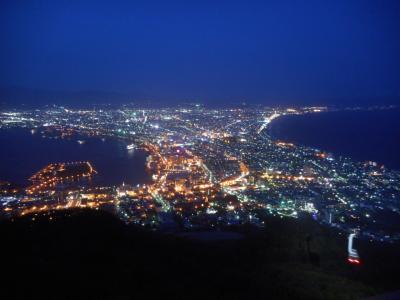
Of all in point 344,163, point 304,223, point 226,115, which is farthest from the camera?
point 226,115

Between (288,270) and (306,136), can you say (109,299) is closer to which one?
(288,270)

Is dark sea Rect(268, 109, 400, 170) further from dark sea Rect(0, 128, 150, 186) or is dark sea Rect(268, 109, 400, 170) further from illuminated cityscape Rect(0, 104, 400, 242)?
dark sea Rect(0, 128, 150, 186)

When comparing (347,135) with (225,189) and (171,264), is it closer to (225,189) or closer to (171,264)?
(225,189)

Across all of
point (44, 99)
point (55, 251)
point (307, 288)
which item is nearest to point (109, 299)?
point (55, 251)

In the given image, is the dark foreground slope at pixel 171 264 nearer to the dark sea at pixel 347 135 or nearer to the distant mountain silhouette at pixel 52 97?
the dark sea at pixel 347 135

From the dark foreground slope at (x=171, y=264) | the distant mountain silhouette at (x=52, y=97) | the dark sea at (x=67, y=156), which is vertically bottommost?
the dark sea at (x=67, y=156)

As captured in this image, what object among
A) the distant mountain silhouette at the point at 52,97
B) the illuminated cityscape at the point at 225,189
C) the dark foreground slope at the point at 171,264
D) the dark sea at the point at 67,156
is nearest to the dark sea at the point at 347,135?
the illuminated cityscape at the point at 225,189
